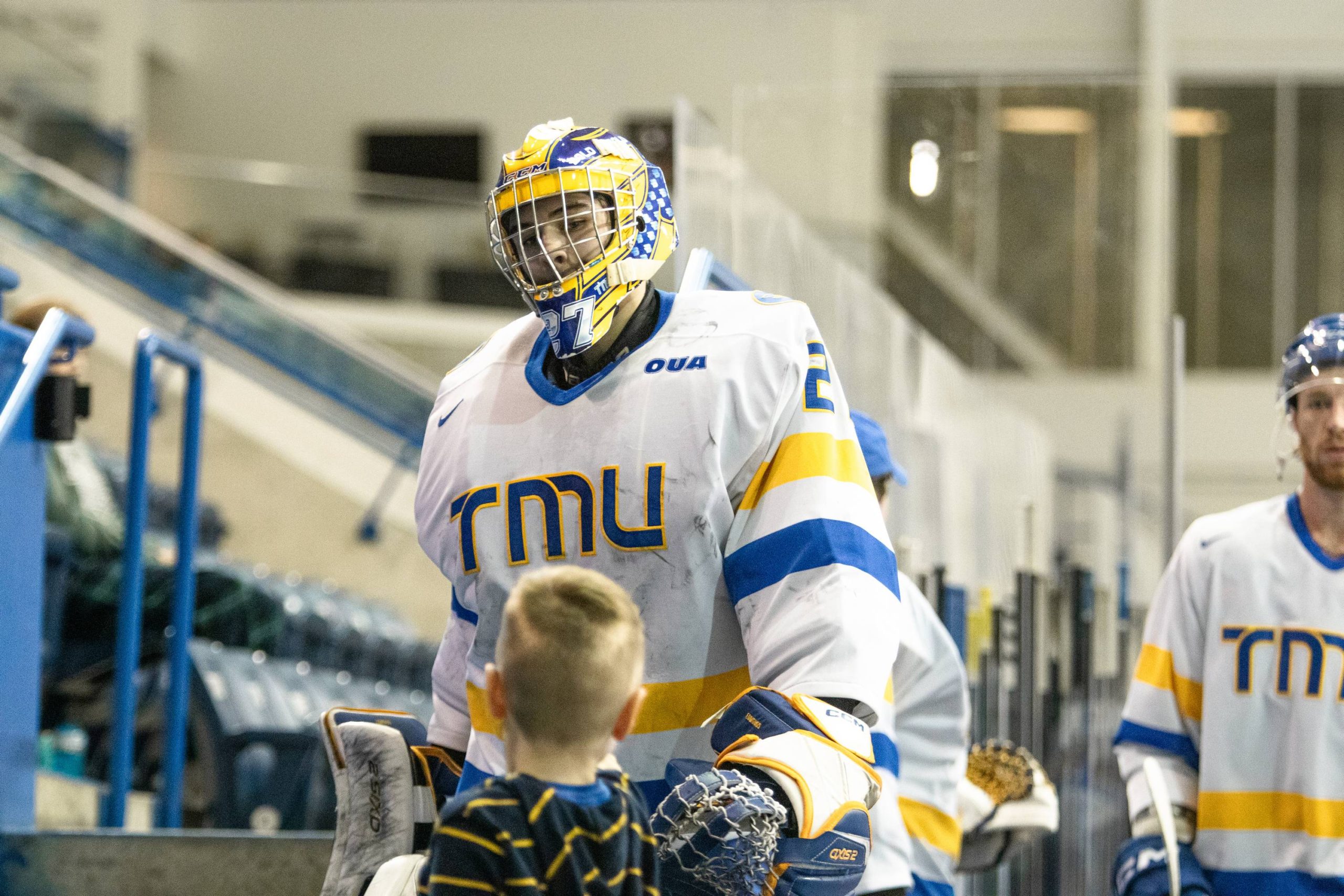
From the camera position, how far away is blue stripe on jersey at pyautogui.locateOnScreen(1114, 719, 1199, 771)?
2.73m

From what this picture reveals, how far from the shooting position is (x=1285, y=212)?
465 inches

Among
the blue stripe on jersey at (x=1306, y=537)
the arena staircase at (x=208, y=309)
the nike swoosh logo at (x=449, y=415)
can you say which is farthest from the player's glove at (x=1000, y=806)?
the arena staircase at (x=208, y=309)

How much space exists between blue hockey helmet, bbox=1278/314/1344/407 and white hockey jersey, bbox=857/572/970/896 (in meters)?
0.75

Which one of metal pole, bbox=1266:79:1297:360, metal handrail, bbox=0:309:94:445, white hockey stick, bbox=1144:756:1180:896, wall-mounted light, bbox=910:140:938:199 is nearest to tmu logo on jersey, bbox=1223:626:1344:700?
white hockey stick, bbox=1144:756:1180:896

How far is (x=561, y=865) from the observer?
1.42m

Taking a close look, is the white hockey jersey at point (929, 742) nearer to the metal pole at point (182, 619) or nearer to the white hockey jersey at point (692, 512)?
the white hockey jersey at point (692, 512)

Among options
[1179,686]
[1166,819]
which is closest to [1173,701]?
[1179,686]

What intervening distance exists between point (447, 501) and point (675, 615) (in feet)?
1.11

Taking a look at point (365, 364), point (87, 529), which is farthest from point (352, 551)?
point (87, 529)

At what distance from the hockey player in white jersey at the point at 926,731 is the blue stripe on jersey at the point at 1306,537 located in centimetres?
65

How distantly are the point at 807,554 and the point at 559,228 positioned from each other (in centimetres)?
48

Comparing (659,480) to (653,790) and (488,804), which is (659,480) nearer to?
(653,790)

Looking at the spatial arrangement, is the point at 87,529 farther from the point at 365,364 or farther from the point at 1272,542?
the point at 1272,542

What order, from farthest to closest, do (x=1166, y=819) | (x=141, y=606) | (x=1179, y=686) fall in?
(x=141, y=606) < (x=1179, y=686) < (x=1166, y=819)
